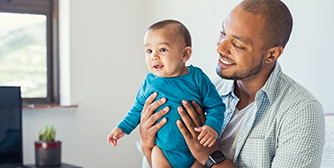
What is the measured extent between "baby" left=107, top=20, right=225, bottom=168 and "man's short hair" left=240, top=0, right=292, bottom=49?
0.84 feet

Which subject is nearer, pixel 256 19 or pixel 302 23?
pixel 256 19

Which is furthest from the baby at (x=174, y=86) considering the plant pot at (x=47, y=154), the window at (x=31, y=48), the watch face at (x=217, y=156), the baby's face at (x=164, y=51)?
the window at (x=31, y=48)

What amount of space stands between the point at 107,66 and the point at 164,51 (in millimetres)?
1884

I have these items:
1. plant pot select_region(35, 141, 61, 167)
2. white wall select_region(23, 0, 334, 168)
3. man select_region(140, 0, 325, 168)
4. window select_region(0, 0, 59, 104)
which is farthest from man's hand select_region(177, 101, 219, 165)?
window select_region(0, 0, 59, 104)

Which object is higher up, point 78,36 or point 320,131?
point 78,36

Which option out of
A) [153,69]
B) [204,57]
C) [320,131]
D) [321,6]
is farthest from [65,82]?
[320,131]

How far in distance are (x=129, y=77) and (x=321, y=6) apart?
1.89 meters

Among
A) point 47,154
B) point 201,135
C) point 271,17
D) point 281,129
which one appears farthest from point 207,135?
point 47,154

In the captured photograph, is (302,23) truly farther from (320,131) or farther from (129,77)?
(129,77)

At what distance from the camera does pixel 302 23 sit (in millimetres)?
1909

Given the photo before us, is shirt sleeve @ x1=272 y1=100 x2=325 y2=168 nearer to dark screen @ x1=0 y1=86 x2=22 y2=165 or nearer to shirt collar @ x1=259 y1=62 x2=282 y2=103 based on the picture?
shirt collar @ x1=259 y1=62 x2=282 y2=103

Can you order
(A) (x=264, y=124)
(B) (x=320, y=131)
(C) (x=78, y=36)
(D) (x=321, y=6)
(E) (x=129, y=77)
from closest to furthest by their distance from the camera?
(B) (x=320, y=131)
(A) (x=264, y=124)
(D) (x=321, y=6)
(C) (x=78, y=36)
(E) (x=129, y=77)

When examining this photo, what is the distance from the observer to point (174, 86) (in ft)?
4.62

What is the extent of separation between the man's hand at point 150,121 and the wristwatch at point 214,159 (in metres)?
0.21
